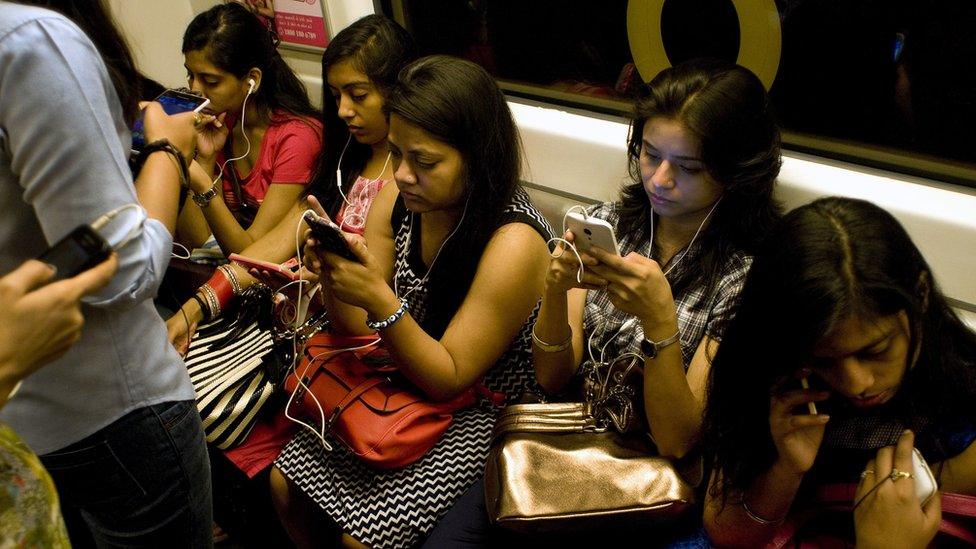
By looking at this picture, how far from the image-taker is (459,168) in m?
1.82

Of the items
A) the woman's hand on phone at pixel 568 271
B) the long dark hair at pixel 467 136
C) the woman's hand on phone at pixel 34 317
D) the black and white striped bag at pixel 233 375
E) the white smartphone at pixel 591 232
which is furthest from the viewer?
the black and white striped bag at pixel 233 375

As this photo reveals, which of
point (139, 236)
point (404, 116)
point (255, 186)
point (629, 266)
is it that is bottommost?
point (255, 186)

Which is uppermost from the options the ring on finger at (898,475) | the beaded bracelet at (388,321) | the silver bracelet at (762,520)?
the ring on finger at (898,475)

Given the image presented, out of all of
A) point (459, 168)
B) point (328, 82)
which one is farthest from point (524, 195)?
point (328, 82)

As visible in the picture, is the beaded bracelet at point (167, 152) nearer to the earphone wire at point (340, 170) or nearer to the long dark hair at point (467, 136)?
the long dark hair at point (467, 136)

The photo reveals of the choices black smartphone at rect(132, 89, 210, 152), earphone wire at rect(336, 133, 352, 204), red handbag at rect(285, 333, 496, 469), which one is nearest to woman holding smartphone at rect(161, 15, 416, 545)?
earphone wire at rect(336, 133, 352, 204)

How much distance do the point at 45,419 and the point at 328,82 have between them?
159cm

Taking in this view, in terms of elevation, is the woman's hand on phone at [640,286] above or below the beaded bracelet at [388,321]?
above

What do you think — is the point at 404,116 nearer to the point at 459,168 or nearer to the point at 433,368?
the point at 459,168

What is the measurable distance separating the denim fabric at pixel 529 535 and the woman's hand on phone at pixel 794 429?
0.31 meters

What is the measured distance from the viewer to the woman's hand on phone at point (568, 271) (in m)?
1.51

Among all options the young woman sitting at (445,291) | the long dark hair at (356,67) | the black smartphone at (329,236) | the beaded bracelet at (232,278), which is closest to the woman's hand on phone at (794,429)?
the young woman sitting at (445,291)

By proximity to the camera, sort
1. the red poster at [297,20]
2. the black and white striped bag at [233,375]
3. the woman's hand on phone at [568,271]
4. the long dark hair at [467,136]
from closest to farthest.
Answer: the woman's hand on phone at [568,271], the long dark hair at [467,136], the black and white striped bag at [233,375], the red poster at [297,20]

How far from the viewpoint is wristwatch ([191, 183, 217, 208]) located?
2.56 meters
